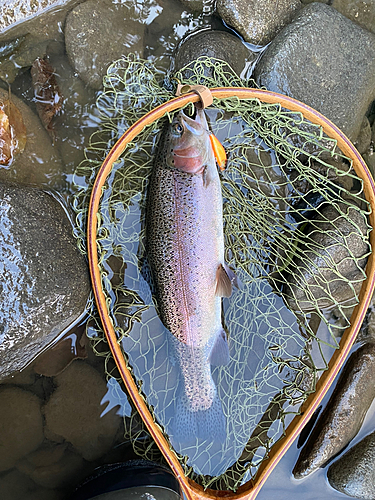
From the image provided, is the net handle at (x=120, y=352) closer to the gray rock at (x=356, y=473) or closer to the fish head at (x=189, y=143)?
the fish head at (x=189, y=143)

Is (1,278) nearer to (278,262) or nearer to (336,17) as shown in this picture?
(278,262)

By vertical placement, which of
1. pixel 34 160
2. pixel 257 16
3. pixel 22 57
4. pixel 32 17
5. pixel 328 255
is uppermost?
pixel 257 16

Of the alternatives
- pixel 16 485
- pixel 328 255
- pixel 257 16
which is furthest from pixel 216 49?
pixel 16 485

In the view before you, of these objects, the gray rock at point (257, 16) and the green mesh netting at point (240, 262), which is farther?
the gray rock at point (257, 16)

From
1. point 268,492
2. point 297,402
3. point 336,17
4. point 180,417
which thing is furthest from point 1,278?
point 336,17

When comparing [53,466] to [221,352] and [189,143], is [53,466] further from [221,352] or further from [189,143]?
[189,143]

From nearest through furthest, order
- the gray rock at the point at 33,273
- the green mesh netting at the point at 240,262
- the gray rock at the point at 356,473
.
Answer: the gray rock at the point at 33,273, the green mesh netting at the point at 240,262, the gray rock at the point at 356,473

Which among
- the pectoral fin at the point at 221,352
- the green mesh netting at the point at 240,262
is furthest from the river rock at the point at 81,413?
the pectoral fin at the point at 221,352

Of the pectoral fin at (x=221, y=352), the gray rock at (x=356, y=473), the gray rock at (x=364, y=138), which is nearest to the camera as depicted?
the pectoral fin at (x=221, y=352)

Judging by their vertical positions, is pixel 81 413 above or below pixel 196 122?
below
